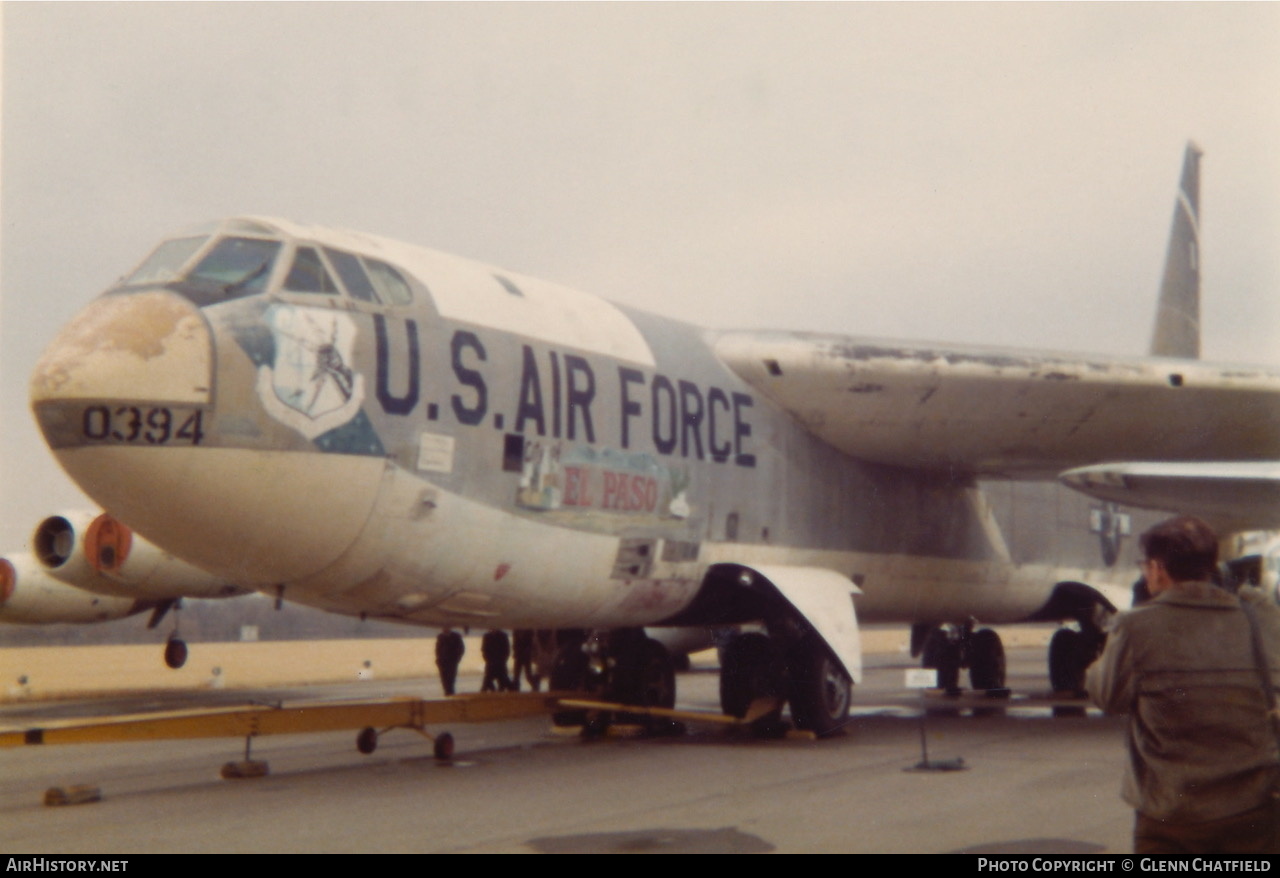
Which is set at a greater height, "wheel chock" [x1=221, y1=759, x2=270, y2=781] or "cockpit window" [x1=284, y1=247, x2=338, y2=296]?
"cockpit window" [x1=284, y1=247, x2=338, y2=296]

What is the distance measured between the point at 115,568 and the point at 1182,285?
1812 centimetres

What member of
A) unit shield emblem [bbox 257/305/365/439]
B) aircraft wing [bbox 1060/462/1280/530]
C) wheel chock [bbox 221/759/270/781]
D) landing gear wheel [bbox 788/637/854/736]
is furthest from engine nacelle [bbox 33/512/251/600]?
aircraft wing [bbox 1060/462/1280/530]

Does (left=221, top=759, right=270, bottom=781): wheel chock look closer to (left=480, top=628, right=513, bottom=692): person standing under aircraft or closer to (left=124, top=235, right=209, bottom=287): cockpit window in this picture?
(left=124, top=235, right=209, bottom=287): cockpit window

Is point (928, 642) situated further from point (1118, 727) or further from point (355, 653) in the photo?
point (355, 653)

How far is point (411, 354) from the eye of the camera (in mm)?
9188

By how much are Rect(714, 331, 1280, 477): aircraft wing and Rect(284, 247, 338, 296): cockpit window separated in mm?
4777

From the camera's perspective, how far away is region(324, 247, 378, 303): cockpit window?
30.1 feet

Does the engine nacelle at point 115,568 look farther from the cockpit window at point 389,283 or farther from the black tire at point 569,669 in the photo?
the cockpit window at point 389,283

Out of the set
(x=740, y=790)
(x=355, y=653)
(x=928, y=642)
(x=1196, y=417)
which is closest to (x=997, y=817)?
(x=740, y=790)

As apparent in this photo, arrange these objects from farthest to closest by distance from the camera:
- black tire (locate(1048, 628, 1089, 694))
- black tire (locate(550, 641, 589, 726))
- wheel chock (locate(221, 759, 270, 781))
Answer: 1. black tire (locate(1048, 628, 1089, 694))
2. black tire (locate(550, 641, 589, 726))
3. wheel chock (locate(221, 759, 270, 781))

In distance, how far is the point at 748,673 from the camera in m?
12.4

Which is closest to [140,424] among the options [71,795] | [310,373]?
[310,373]

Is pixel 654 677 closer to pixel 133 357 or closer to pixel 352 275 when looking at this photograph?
pixel 352 275

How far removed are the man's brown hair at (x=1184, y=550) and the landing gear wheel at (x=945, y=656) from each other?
16.8m
